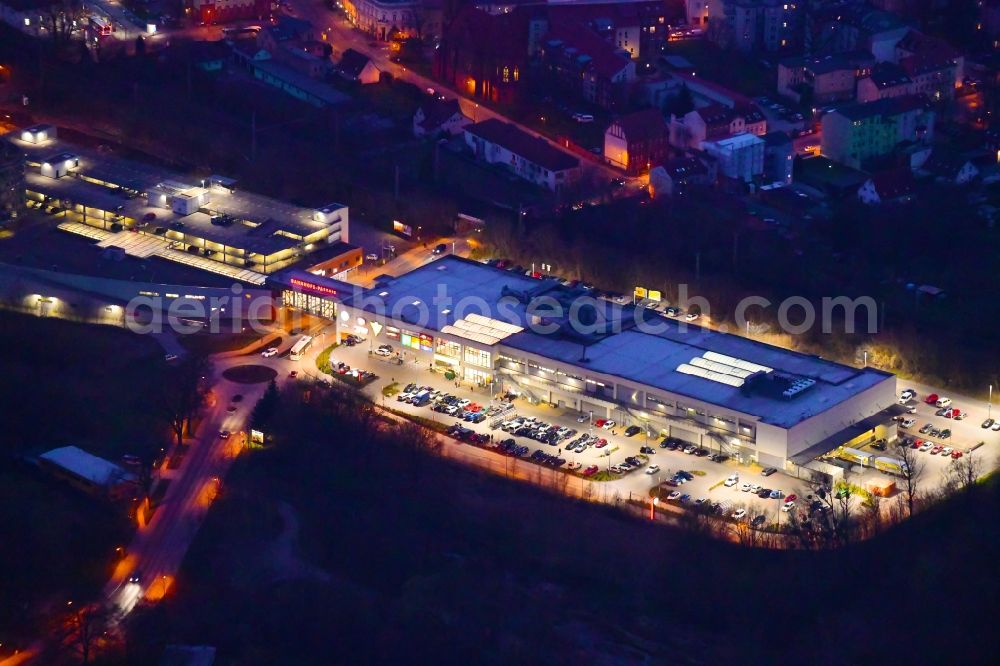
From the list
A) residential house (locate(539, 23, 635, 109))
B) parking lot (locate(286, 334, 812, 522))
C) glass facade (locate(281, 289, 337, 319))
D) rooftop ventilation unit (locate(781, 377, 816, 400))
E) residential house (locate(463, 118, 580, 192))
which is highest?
residential house (locate(539, 23, 635, 109))

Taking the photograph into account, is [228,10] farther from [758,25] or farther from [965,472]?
[965,472]

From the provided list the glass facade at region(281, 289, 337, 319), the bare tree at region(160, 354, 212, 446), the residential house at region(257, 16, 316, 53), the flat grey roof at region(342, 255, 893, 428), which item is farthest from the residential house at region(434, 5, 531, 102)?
the bare tree at region(160, 354, 212, 446)

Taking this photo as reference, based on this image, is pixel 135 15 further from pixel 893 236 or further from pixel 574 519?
pixel 574 519

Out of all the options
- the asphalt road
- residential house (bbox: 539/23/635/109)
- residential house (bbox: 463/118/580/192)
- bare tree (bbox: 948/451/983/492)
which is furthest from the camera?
residential house (bbox: 539/23/635/109)

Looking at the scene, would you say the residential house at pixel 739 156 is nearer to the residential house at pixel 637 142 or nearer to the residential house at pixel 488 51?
the residential house at pixel 637 142

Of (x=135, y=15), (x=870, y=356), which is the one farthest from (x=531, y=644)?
(x=135, y=15)

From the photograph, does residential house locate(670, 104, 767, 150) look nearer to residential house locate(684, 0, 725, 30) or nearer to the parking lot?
residential house locate(684, 0, 725, 30)
